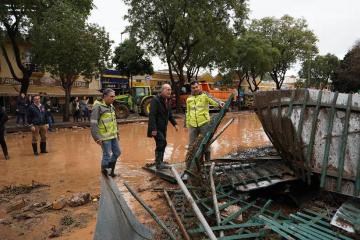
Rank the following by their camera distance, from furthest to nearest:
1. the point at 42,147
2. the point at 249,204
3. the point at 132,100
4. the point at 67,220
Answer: the point at 132,100, the point at 42,147, the point at 67,220, the point at 249,204

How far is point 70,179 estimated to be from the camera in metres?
7.37

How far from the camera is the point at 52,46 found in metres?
18.7

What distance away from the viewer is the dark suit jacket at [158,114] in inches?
277

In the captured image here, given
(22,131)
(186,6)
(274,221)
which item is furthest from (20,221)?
(186,6)

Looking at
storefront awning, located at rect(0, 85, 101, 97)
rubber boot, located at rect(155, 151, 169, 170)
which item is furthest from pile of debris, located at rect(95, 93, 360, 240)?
storefront awning, located at rect(0, 85, 101, 97)

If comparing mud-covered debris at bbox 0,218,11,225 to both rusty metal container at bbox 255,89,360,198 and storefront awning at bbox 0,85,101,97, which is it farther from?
storefront awning at bbox 0,85,101,97

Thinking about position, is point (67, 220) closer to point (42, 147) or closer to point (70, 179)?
point (70, 179)

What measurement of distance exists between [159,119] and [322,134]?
3.29 m

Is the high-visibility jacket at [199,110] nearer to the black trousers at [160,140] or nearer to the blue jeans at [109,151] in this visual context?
the black trousers at [160,140]

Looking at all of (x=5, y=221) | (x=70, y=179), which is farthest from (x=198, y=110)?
(x=5, y=221)

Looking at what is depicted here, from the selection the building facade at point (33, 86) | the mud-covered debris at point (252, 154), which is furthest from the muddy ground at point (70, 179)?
the building facade at point (33, 86)

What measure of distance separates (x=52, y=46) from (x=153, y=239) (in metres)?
16.8

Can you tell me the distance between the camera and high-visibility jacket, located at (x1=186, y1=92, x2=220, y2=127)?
720cm

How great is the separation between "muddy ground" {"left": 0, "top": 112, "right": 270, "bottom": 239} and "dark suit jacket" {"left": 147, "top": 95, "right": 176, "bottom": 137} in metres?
1.02
